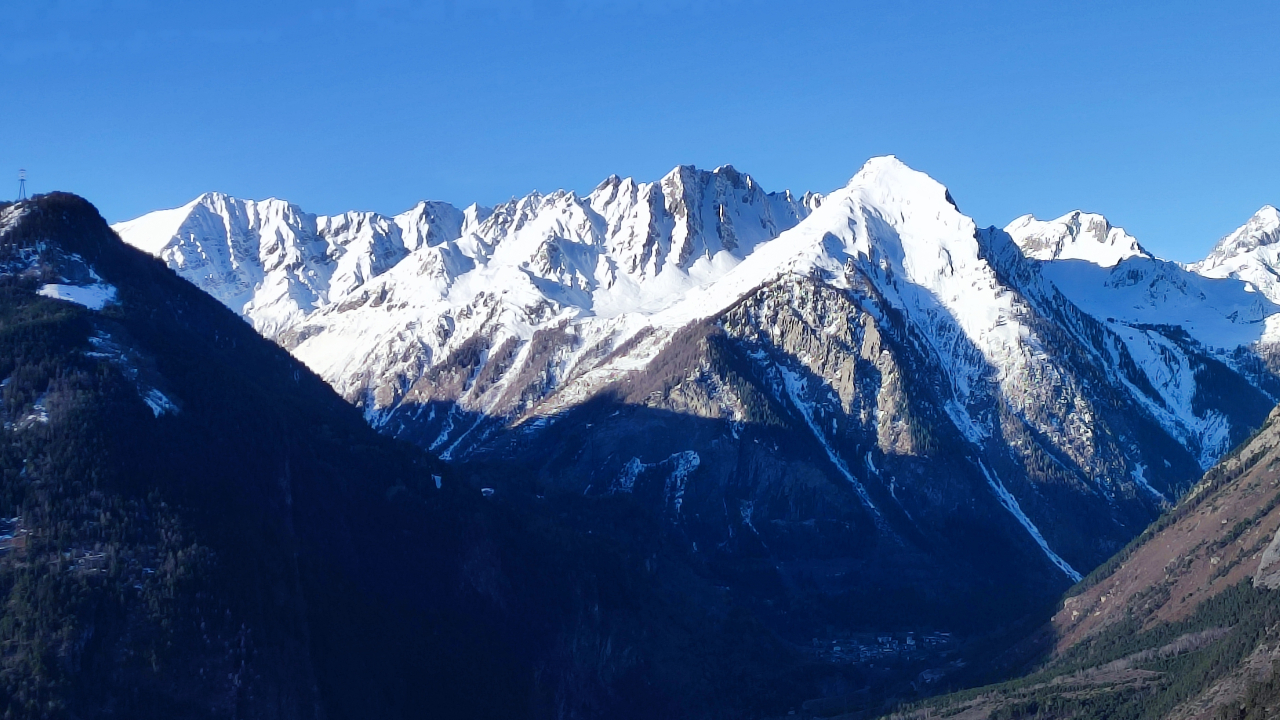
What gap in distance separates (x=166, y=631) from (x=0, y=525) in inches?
970

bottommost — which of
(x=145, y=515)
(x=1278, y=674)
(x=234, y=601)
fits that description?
(x=1278, y=674)

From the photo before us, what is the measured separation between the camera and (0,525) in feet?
619

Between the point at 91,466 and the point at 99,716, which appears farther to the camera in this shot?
the point at 91,466

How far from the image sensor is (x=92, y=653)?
179 meters

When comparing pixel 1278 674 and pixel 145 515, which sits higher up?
pixel 145 515

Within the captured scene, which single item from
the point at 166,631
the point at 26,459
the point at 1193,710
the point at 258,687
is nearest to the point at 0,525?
the point at 26,459

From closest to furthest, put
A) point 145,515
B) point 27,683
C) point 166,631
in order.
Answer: point 27,683 < point 166,631 < point 145,515

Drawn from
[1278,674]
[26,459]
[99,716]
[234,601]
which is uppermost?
[26,459]

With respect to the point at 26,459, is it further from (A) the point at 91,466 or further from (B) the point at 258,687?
(B) the point at 258,687

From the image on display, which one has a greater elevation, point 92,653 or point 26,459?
point 26,459

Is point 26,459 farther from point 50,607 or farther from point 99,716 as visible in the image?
point 99,716

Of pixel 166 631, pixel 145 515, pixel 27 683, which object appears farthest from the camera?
pixel 145 515

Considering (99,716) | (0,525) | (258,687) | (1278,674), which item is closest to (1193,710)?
(1278,674)

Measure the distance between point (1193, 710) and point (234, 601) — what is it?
11997 cm
